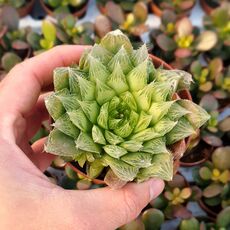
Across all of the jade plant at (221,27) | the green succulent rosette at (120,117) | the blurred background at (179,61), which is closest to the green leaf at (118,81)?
the green succulent rosette at (120,117)

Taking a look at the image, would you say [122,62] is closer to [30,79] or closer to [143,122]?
[143,122]

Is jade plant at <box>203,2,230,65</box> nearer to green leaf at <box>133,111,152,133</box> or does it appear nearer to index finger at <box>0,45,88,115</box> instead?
index finger at <box>0,45,88,115</box>

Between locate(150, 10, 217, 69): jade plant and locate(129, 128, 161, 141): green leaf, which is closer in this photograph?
locate(129, 128, 161, 141): green leaf

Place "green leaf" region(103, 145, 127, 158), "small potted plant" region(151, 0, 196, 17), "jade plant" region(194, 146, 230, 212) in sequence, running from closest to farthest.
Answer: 1. "green leaf" region(103, 145, 127, 158)
2. "jade plant" region(194, 146, 230, 212)
3. "small potted plant" region(151, 0, 196, 17)

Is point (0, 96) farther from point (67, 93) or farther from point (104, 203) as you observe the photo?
point (104, 203)

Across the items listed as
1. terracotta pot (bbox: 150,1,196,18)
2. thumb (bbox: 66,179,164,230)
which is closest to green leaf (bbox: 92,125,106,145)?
thumb (bbox: 66,179,164,230)

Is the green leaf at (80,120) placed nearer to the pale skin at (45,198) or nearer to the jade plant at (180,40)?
the pale skin at (45,198)
